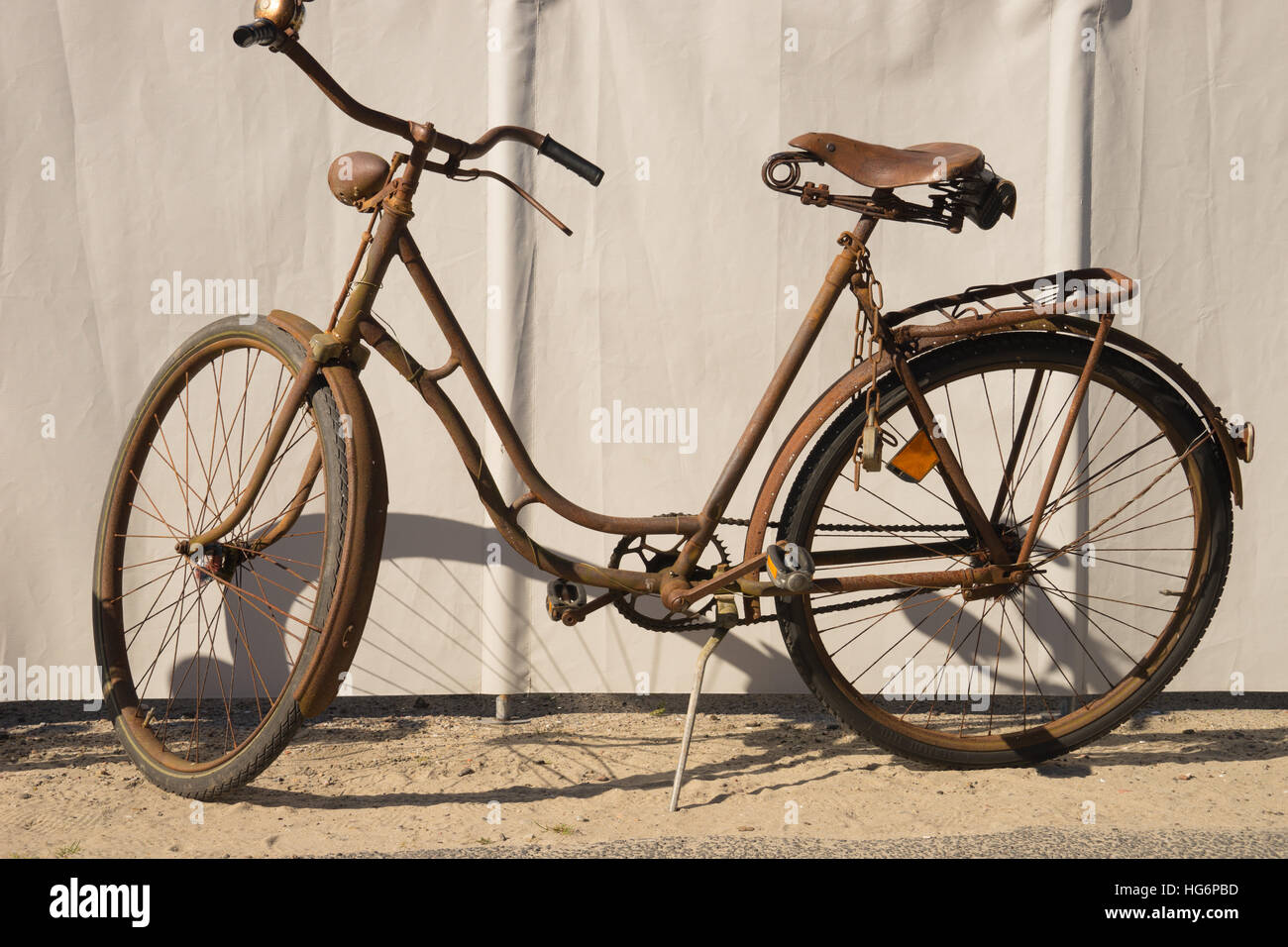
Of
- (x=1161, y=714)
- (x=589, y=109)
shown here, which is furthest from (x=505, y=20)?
(x=1161, y=714)

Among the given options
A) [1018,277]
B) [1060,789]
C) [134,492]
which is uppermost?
[1018,277]

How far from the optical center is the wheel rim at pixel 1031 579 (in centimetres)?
353

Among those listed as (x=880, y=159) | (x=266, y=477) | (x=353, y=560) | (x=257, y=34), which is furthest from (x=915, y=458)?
(x=257, y=34)

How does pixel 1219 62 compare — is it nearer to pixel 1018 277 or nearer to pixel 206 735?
pixel 1018 277

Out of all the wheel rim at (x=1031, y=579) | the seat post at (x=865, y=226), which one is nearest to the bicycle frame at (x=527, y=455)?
the seat post at (x=865, y=226)

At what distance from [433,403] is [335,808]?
1095 mm

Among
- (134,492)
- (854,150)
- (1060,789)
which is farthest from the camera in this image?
(134,492)

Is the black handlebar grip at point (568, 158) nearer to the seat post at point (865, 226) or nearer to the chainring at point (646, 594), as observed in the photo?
the seat post at point (865, 226)

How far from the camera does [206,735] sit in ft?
11.4

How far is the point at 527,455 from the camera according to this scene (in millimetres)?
2889

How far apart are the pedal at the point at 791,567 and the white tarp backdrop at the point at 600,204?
0.74 meters

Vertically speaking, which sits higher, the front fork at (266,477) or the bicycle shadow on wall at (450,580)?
the front fork at (266,477)

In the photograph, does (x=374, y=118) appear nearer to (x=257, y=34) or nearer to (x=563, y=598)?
(x=257, y=34)

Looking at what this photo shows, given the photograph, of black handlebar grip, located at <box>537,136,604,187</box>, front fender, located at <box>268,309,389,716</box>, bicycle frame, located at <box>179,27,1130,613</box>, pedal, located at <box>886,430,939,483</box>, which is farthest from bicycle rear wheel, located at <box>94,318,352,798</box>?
pedal, located at <box>886,430,939,483</box>
